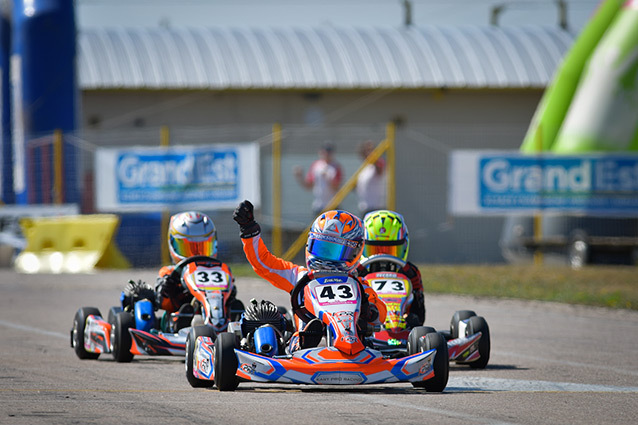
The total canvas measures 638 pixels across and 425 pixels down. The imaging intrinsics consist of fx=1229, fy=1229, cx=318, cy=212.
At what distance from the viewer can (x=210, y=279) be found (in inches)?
352

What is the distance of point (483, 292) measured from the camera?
15297 mm

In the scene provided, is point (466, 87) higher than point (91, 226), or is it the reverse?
point (466, 87)

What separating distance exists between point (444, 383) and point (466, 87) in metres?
22.4

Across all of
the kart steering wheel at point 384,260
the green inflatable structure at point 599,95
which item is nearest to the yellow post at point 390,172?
the green inflatable structure at point 599,95

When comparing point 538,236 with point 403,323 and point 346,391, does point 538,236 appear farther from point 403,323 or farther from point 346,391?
point 346,391

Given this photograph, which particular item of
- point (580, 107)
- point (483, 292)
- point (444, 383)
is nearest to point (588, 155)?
point (580, 107)

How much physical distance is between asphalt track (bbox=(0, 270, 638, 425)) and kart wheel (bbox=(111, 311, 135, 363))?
0.29 ft

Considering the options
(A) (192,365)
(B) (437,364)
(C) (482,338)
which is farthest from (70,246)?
(B) (437,364)

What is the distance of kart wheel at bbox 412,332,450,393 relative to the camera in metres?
7.06

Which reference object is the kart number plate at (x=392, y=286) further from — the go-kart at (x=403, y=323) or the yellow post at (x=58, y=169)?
the yellow post at (x=58, y=169)

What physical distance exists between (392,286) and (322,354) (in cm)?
201

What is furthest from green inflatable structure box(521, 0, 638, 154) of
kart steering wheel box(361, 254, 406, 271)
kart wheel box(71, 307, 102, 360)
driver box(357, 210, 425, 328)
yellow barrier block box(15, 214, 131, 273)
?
kart wheel box(71, 307, 102, 360)

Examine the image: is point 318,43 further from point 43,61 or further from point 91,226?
point 91,226

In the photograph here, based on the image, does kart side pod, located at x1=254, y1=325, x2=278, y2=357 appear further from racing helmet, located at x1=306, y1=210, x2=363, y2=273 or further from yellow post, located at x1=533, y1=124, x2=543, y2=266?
yellow post, located at x1=533, y1=124, x2=543, y2=266
